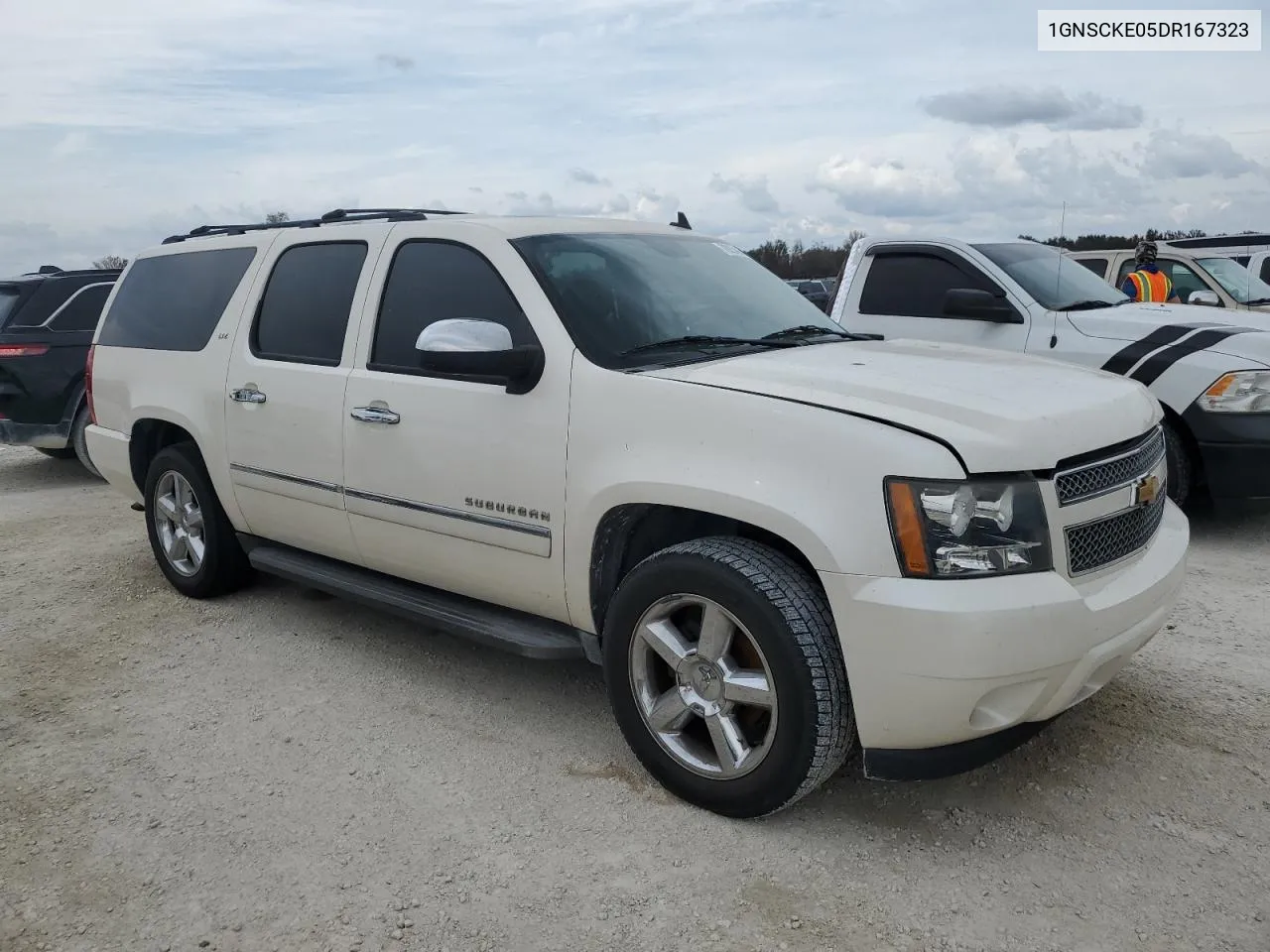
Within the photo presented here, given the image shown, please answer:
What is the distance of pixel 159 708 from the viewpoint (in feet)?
13.4

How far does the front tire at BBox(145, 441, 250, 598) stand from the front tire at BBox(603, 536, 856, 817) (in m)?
2.64

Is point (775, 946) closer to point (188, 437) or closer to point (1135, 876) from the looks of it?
point (1135, 876)

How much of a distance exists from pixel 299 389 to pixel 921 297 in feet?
14.6

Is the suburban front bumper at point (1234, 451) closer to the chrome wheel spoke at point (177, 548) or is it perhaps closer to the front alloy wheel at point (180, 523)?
the front alloy wheel at point (180, 523)

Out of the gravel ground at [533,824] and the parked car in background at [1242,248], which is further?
the parked car in background at [1242,248]

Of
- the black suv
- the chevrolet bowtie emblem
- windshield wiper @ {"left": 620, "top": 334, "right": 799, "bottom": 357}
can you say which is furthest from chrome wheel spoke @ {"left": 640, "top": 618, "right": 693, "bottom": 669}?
the black suv

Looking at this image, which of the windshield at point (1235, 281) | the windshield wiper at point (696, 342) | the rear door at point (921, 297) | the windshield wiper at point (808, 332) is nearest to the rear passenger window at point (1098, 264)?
the windshield at point (1235, 281)

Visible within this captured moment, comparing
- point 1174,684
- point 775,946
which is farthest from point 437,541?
point 1174,684

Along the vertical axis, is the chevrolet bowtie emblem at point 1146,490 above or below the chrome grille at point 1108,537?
above

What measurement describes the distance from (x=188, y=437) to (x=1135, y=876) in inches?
180

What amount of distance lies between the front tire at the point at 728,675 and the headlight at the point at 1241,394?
3945mm

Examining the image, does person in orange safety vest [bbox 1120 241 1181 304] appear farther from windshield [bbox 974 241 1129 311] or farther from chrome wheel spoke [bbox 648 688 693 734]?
chrome wheel spoke [bbox 648 688 693 734]

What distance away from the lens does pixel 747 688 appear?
3.01m

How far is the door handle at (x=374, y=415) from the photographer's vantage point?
12.8ft
